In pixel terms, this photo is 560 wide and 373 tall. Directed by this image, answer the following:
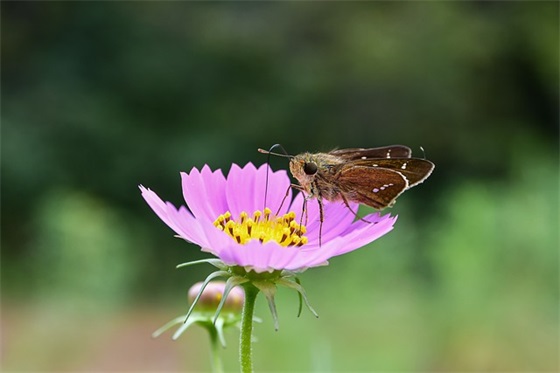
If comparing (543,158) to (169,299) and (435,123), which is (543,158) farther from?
(169,299)

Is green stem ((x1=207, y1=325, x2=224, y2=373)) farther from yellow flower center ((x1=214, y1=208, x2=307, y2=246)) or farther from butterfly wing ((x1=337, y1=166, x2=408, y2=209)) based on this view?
butterfly wing ((x1=337, y1=166, x2=408, y2=209))

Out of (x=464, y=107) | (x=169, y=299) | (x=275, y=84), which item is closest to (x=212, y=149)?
(x=275, y=84)

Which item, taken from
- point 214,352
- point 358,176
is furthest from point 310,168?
point 214,352

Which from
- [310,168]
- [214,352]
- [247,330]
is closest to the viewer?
[247,330]

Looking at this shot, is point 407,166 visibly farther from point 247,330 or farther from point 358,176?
point 247,330

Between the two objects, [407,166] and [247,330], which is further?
[407,166]

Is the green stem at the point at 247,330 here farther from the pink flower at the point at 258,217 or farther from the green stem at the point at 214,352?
the green stem at the point at 214,352

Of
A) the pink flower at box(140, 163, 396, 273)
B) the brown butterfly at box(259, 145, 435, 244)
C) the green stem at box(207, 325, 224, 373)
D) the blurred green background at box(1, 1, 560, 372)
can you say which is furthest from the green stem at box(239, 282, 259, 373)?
the blurred green background at box(1, 1, 560, 372)
